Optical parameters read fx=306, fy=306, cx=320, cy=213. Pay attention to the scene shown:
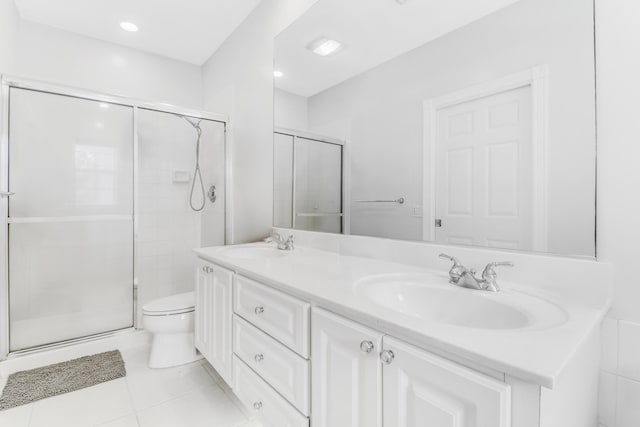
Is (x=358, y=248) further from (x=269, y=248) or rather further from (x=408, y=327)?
(x=408, y=327)

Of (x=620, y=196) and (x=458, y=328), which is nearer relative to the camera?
(x=458, y=328)

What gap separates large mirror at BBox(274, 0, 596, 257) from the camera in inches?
35.9

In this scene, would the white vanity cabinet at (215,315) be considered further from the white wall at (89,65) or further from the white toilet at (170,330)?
the white wall at (89,65)

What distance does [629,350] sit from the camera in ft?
2.66

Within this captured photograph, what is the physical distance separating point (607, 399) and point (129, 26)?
3.56m

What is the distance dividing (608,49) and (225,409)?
2.11 m

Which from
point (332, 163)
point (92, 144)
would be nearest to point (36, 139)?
point (92, 144)

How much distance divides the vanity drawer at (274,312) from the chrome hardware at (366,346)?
0.25 m

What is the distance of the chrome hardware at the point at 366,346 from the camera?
73cm

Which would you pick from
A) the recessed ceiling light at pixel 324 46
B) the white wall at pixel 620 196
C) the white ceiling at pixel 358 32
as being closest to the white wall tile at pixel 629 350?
the white wall at pixel 620 196

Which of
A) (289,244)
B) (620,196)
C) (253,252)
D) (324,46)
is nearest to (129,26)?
(324,46)

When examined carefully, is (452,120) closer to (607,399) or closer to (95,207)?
(607,399)

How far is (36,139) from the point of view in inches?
83.5

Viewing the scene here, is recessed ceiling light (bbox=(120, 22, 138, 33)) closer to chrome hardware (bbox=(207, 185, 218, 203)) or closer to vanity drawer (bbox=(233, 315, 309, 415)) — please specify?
chrome hardware (bbox=(207, 185, 218, 203))
